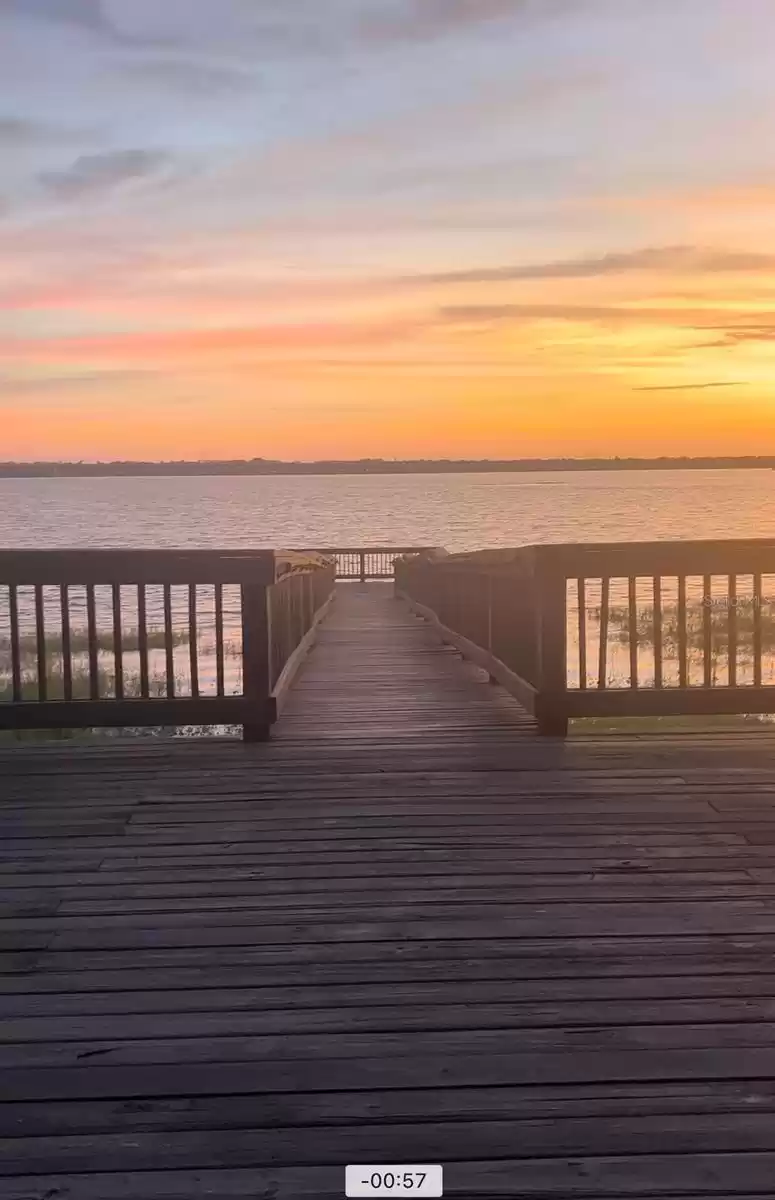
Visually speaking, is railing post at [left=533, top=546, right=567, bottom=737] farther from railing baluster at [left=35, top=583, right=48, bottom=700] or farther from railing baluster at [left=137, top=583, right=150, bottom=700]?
railing baluster at [left=35, top=583, right=48, bottom=700]

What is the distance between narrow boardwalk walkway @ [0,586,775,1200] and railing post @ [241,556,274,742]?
58cm

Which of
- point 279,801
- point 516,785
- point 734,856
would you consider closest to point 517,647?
point 516,785

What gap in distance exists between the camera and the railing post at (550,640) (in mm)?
5496

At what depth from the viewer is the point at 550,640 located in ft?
18.2

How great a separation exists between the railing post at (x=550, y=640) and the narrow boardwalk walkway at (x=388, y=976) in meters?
0.61

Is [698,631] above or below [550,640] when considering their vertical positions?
below

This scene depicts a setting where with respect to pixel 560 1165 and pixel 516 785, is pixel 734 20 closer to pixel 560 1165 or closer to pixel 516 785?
pixel 516 785

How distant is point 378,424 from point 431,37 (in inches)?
2010

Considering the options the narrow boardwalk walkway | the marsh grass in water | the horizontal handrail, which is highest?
the narrow boardwalk walkway

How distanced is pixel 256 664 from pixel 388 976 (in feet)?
9.67

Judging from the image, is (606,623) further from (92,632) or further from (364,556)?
(364,556)
